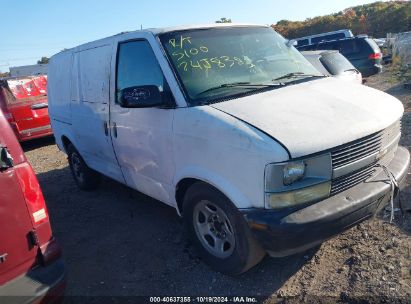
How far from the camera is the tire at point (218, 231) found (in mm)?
2904

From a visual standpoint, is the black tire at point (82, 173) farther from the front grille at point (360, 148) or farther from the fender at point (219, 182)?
the front grille at point (360, 148)

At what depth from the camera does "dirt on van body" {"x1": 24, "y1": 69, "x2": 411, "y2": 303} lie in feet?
9.85

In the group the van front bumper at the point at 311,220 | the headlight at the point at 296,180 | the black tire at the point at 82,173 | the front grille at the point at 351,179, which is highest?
the headlight at the point at 296,180

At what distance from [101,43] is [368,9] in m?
60.0

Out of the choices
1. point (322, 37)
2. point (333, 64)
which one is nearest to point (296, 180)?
point (333, 64)

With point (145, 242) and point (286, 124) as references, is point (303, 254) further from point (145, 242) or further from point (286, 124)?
point (145, 242)

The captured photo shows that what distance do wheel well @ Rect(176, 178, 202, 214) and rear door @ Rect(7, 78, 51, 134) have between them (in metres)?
6.89

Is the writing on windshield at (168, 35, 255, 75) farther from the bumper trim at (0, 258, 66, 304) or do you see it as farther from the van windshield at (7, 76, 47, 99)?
the van windshield at (7, 76, 47, 99)

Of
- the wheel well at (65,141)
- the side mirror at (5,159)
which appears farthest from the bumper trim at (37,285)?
the wheel well at (65,141)

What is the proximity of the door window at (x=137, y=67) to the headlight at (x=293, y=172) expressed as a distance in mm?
1419

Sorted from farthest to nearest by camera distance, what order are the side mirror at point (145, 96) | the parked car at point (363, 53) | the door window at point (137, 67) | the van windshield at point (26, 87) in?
the parked car at point (363, 53) < the van windshield at point (26, 87) < the door window at point (137, 67) < the side mirror at point (145, 96)

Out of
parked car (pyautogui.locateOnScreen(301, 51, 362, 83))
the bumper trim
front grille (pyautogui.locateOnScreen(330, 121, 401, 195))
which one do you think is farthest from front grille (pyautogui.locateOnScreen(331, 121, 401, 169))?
parked car (pyautogui.locateOnScreen(301, 51, 362, 83))

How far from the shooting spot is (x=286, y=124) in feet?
9.08

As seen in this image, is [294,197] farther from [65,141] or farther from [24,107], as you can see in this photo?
[24,107]
